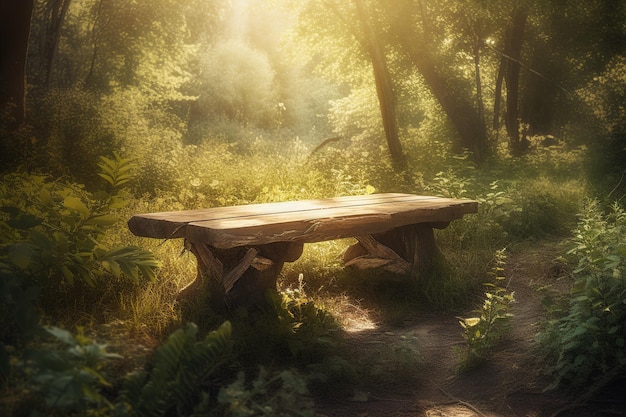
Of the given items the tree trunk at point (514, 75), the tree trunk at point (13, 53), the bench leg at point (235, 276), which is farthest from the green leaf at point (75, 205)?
the tree trunk at point (514, 75)

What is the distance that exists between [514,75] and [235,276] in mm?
13699

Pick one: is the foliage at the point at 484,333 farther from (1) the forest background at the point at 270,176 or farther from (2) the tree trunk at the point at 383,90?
(2) the tree trunk at the point at 383,90

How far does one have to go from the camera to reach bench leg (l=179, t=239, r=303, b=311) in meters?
4.84

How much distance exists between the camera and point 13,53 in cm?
941

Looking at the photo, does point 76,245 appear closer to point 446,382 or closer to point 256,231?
point 256,231

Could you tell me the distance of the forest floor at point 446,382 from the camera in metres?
3.76

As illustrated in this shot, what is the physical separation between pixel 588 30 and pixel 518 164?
5899 mm

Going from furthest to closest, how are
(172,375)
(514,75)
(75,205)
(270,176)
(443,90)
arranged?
(514,75)
(443,90)
(270,176)
(75,205)
(172,375)

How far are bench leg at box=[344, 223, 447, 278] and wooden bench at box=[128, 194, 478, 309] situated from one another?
0.29 m

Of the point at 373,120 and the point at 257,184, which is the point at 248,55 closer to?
the point at 373,120

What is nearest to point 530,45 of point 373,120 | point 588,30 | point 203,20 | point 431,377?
point 588,30

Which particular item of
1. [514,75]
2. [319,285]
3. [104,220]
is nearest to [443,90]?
[514,75]

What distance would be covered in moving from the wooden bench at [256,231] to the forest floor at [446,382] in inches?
32.2

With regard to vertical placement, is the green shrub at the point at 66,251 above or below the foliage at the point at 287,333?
above
